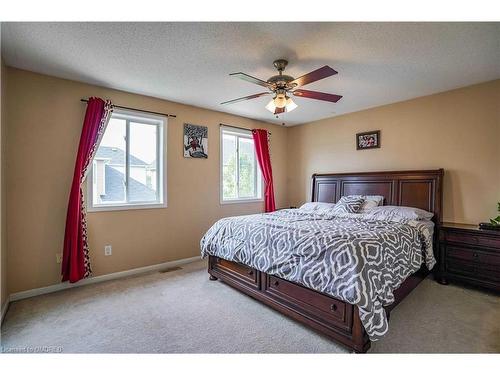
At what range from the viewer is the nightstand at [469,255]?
2.79 metres

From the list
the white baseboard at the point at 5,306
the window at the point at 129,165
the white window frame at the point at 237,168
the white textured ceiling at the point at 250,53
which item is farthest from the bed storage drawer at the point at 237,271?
the white textured ceiling at the point at 250,53

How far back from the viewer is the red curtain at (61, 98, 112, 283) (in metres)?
3.00

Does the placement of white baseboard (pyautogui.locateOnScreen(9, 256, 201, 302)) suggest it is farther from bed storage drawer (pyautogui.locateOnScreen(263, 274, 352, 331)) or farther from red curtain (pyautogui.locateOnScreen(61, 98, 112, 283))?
bed storage drawer (pyautogui.locateOnScreen(263, 274, 352, 331))

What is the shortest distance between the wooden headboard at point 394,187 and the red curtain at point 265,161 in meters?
0.97

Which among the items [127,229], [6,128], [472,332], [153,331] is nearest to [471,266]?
[472,332]

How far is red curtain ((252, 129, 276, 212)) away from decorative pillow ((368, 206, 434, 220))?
6.85ft

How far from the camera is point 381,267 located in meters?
2.02

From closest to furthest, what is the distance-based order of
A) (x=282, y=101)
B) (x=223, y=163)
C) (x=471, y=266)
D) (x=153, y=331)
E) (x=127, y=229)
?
(x=153, y=331) < (x=282, y=101) < (x=471, y=266) < (x=127, y=229) < (x=223, y=163)

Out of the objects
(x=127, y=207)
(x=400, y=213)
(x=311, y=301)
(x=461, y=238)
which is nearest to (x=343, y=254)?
(x=311, y=301)

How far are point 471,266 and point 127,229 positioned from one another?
447cm

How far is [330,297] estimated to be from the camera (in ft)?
6.65

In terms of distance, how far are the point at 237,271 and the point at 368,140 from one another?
10.5 feet

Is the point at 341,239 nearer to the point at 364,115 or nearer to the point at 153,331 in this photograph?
the point at 153,331

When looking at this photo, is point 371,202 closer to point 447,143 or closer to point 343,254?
point 447,143
